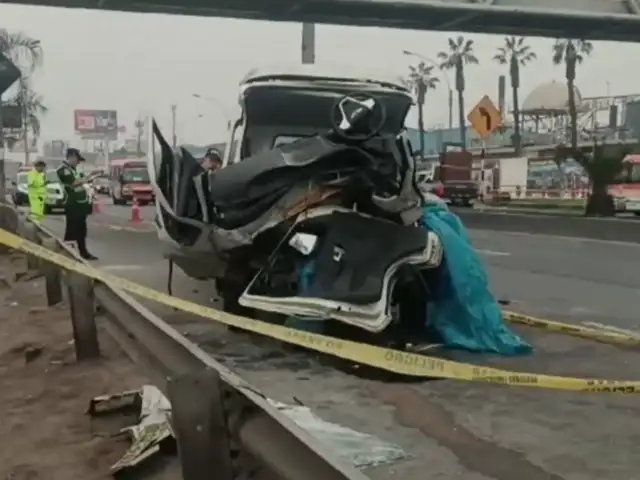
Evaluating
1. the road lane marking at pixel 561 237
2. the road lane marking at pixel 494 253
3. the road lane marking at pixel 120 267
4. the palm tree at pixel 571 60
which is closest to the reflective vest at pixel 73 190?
the road lane marking at pixel 120 267

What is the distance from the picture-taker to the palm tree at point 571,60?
7019cm

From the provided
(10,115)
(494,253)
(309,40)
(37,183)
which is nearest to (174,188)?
(10,115)

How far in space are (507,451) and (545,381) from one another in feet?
1.78

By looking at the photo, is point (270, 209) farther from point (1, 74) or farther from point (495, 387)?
point (1, 74)

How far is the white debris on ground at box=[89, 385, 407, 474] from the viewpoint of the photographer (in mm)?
5047

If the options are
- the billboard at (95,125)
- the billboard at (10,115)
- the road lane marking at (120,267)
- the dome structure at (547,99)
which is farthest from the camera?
the billboard at (95,125)

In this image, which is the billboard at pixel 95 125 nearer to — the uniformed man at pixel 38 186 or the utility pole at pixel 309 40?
the utility pole at pixel 309 40

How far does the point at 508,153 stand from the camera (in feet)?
285

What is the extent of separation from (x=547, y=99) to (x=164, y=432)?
330 feet

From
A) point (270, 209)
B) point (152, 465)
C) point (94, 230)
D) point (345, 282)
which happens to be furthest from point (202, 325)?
point (94, 230)

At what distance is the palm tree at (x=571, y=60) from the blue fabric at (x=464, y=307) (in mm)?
57537

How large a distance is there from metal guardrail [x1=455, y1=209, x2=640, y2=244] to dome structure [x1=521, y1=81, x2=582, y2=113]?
7146cm

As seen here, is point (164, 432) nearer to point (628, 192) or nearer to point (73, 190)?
point (73, 190)

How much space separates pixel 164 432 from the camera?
516 centimetres
